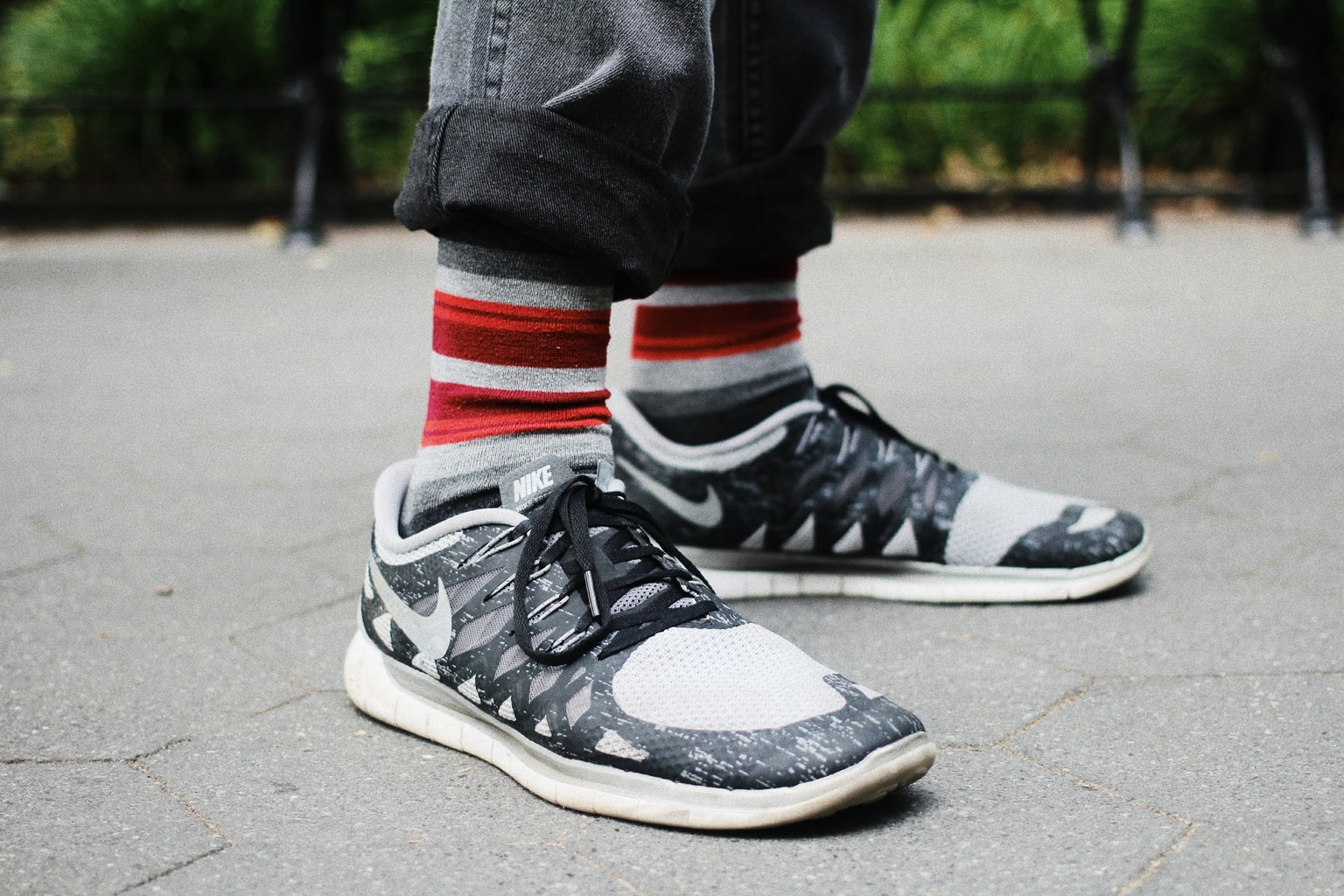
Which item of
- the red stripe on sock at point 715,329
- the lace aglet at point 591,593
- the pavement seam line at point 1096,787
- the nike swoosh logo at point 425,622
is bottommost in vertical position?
the pavement seam line at point 1096,787

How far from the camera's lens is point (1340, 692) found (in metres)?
1.21

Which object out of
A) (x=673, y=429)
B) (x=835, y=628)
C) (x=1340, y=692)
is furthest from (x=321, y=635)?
(x=1340, y=692)

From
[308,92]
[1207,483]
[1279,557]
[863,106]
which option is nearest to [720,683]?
[1279,557]

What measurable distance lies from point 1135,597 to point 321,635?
0.90 meters

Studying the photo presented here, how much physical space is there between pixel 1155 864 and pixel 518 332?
0.64 metres

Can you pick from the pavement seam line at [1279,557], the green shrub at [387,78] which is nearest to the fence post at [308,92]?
the green shrub at [387,78]

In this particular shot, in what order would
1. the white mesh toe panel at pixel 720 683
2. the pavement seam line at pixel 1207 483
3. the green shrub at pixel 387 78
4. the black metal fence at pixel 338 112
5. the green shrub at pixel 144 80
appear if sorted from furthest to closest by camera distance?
the green shrub at pixel 387 78 → the green shrub at pixel 144 80 → the black metal fence at pixel 338 112 → the pavement seam line at pixel 1207 483 → the white mesh toe panel at pixel 720 683

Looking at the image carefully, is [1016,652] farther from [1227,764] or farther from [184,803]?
[184,803]

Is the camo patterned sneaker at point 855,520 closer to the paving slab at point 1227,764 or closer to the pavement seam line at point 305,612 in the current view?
the paving slab at point 1227,764

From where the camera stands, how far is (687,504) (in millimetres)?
1474

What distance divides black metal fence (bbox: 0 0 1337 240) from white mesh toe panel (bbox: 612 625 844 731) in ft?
12.7

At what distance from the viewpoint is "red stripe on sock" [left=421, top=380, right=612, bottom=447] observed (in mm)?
1146

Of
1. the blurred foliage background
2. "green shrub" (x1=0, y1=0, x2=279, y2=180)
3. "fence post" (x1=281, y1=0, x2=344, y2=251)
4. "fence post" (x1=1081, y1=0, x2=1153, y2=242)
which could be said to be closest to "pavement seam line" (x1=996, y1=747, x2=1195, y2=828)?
"fence post" (x1=1081, y1=0, x2=1153, y2=242)

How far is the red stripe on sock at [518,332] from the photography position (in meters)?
1.12
